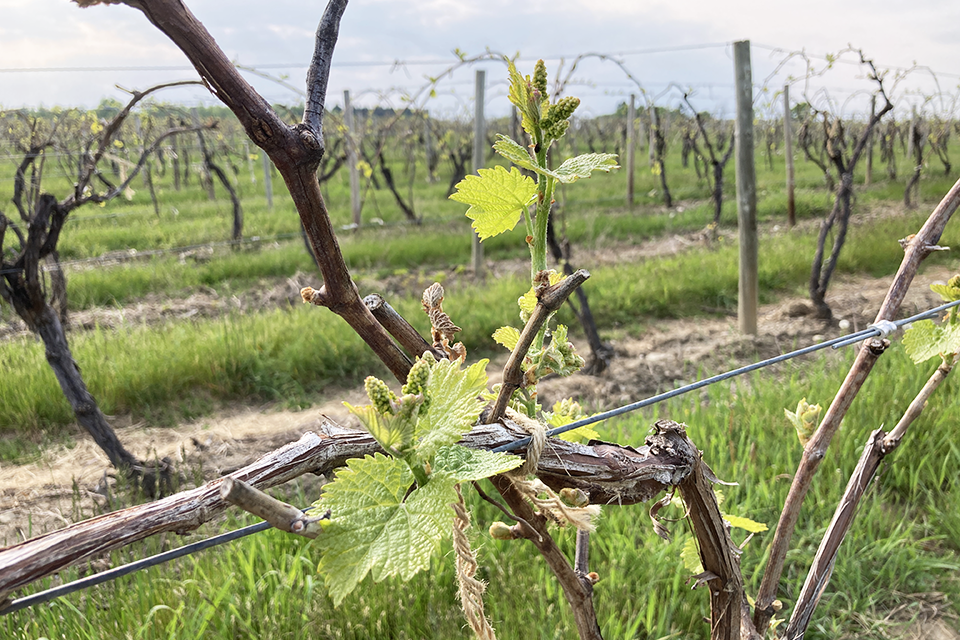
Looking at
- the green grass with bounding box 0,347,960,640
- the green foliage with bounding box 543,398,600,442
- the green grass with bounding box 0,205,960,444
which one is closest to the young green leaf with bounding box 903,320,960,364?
the green grass with bounding box 0,347,960,640

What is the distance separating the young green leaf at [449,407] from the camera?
453 millimetres

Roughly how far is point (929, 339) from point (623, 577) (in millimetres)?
1061

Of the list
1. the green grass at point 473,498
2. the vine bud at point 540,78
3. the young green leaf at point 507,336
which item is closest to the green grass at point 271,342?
the green grass at point 473,498

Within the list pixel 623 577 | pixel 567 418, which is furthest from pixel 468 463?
pixel 623 577

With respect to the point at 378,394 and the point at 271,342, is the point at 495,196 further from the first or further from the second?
the point at 271,342

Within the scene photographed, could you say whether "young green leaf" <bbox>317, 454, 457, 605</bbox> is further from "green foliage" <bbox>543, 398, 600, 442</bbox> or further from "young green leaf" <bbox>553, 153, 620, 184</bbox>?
"green foliage" <bbox>543, 398, 600, 442</bbox>

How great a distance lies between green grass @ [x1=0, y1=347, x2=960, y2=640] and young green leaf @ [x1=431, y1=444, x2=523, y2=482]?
1152 millimetres

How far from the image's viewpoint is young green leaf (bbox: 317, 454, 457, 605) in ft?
1.42

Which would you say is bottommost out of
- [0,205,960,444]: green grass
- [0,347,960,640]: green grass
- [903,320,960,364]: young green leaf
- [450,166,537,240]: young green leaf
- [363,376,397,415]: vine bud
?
[0,347,960,640]: green grass

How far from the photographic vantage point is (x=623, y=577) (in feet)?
5.85

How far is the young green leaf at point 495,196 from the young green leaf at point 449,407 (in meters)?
0.15

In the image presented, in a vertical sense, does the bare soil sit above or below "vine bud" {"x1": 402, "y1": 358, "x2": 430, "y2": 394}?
below

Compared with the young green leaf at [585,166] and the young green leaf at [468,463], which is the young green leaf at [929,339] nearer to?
the young green leaf at [585,166]

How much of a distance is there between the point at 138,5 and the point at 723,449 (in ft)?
7.70
